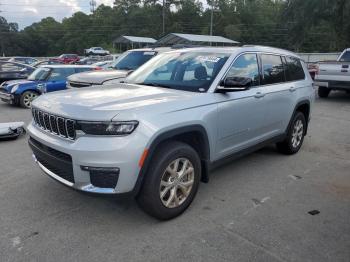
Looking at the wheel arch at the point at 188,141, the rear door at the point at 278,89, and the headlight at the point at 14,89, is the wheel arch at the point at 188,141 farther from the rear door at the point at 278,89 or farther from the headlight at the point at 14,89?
the headlight at the point at 14,89

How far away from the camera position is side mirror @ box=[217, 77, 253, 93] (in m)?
3.96

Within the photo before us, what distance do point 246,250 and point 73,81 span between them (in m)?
7.42

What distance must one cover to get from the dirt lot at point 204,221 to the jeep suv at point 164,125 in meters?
0.35

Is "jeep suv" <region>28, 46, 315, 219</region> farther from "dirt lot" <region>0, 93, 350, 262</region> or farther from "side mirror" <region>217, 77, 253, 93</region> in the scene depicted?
"dirt lot" <region>0, 93, 350, 262</region>

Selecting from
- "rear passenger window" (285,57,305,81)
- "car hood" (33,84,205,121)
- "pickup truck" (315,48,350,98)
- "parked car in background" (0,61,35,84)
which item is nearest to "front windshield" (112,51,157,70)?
"parked car in background" (0,61,35,84)

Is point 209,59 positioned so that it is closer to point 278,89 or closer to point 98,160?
point 278,89

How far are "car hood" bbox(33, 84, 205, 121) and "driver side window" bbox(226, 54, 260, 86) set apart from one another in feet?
2.43

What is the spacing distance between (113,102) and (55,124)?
0.63 meters

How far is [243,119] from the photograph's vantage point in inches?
176

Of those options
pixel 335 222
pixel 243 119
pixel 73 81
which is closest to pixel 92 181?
pixel 243 119

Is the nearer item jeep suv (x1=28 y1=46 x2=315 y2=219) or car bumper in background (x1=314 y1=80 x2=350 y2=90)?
jeep suv (x1=28 y1=46 x2=315 y2=219)

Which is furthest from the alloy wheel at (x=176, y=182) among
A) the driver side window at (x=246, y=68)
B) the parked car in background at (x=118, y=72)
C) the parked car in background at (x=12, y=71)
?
the parked car in background at (x=12, y=71)

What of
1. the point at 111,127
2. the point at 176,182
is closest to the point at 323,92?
the point at 176,182

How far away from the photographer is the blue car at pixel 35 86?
11102mm
